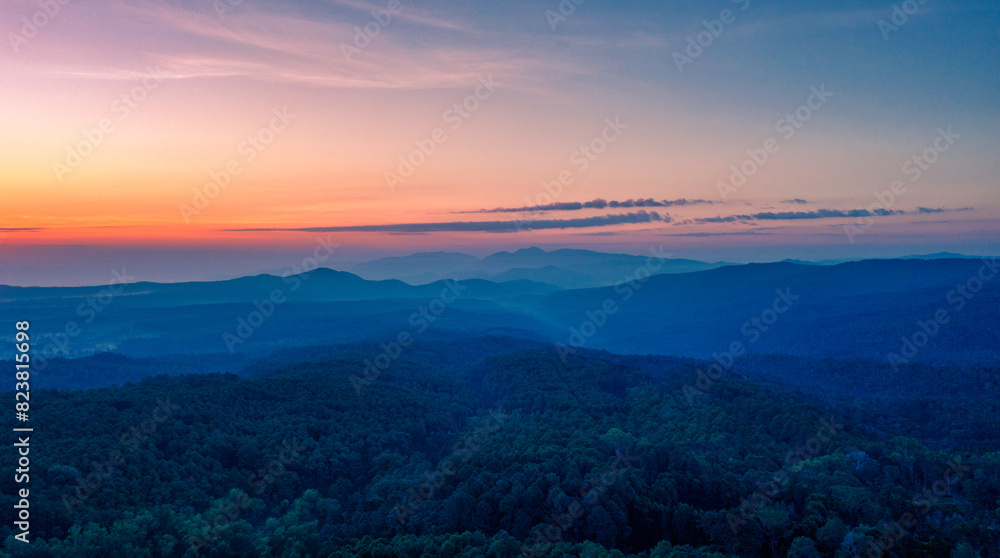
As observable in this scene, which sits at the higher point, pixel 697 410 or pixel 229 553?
pixel 697 410

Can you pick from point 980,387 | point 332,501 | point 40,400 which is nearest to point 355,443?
point 332,501

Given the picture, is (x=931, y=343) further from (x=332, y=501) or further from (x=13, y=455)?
(x=13, y=455)

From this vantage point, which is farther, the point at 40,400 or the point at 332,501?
the point at 40,400

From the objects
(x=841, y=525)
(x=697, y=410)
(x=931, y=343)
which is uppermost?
(x=931, y=343)

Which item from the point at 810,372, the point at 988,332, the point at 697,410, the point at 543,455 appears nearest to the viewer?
the point at 543,455

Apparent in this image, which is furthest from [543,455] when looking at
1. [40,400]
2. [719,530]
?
[40,400]

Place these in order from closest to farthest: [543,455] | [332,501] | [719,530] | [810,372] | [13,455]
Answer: [719,530] → [13,455] → [332,501] → [543,455] → [810,372]
